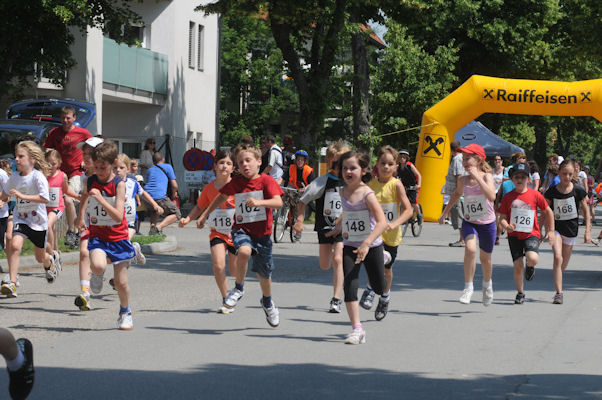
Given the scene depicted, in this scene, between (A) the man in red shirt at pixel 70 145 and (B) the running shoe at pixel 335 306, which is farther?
(A) the man in red shirt at pixel 70 145

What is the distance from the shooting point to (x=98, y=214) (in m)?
9.04

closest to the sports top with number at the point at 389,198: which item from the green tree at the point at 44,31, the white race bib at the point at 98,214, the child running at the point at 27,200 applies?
the white race bib at the point at 98,214

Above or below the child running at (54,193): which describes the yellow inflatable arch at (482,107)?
above

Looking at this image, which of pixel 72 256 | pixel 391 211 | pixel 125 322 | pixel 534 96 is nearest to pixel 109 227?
pixel 125 322

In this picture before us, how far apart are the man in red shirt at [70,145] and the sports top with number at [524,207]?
624 centimetres

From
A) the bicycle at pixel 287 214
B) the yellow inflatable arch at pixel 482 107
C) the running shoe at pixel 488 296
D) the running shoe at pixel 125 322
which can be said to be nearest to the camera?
the running shoe at pixel 125 322

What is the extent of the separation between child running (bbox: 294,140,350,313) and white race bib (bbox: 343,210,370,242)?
1.43 m

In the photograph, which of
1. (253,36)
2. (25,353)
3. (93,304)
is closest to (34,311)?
(93,304)

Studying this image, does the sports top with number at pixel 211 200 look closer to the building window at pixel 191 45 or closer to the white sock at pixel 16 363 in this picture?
the white sock at pixel 16 363

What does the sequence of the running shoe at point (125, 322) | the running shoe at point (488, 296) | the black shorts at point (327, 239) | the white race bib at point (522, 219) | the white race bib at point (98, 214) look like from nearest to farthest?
the running shoe at point (125, 322)
the white race bib at point (98, 214)
the black shorts at point (327, 239)
the running shoe at point (488, 296)
the white race bib at point (522, 219)

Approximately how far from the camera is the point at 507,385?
6.76 meters

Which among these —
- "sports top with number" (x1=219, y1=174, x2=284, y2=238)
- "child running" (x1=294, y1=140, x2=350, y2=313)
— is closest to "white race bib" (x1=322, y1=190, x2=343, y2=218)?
"child running" (x1=294, y1=140, x2=350, y2=313)

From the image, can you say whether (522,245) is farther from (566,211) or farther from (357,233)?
(357,233)

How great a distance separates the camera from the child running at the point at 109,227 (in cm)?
892
